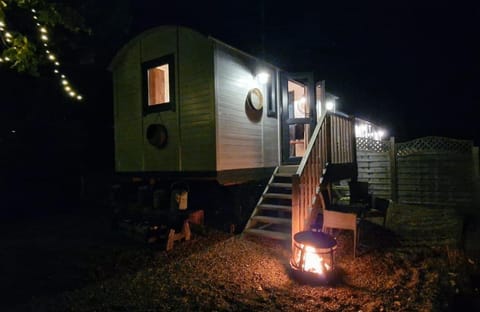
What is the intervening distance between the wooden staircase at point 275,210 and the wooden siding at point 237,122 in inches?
28.4

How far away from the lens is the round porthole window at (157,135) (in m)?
6.84

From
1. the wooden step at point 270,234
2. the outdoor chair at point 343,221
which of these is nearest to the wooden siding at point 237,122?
the wooden step at point 270,234

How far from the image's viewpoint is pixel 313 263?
379 cm

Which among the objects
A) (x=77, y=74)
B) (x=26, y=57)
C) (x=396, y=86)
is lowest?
(x=26, y=57)

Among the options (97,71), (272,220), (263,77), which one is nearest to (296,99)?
(263,77)

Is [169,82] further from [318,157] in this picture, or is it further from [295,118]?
[318,157]

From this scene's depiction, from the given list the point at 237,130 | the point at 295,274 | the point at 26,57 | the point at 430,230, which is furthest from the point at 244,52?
the point at 430,230

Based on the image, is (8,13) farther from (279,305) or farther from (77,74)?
(77,74)

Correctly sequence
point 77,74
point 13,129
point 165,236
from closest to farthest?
point 165,236 < point 13,129 < point 77,74

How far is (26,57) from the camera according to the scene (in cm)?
399

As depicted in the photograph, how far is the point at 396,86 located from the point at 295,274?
102ft

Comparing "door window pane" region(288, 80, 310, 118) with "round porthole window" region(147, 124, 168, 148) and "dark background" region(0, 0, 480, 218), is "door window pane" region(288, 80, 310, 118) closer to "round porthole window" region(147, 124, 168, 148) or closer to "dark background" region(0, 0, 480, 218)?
"dark background" region(0, 0, 480, 218)

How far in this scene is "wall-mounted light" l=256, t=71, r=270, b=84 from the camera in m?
7.34

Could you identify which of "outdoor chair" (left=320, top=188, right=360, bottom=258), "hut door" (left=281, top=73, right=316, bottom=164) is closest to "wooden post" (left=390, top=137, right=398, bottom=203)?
"hut door" (left=281, top=73, right=316, bottom=164)
